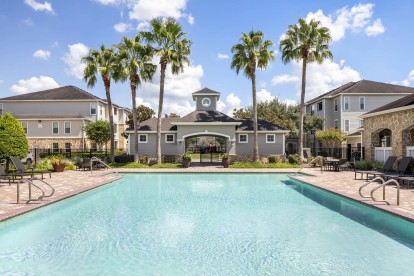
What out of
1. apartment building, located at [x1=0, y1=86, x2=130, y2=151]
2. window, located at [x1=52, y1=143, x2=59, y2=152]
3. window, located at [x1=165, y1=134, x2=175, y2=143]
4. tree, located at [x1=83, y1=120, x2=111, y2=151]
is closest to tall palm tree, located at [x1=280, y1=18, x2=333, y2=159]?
window, located at [x1=165, y1=134, x2=175, y2=143]

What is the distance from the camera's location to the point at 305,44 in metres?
29.0

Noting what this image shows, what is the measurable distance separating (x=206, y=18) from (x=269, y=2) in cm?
485

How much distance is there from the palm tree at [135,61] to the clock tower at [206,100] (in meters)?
5.77

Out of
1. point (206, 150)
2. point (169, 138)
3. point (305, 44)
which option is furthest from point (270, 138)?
point (206, 150)

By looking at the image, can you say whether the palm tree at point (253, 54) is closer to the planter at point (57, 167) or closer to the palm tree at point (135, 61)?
the palm tree at point (135, 61)

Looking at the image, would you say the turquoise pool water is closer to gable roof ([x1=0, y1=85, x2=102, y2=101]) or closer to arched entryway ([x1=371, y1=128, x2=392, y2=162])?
arched entryway ([x1=371, y1=128, x2=392, y2=162])

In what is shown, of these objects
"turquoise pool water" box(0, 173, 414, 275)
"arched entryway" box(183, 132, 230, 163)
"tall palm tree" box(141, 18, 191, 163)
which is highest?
"tall palm tree" box(141, 18, 191, 163)

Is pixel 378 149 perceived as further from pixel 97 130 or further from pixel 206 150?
pixel 97 130

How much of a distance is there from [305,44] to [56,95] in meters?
31.5

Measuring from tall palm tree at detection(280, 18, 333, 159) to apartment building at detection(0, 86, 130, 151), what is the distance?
25.0 meters

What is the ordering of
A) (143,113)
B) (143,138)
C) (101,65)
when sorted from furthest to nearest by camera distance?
(143,113)
(143,138)
(101,65)

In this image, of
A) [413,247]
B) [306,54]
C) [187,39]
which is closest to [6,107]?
[187,39]

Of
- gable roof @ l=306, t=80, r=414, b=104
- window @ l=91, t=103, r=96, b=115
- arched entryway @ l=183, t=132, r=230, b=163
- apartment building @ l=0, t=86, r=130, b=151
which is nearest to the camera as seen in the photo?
arched entryway @ l=183, t=132, r=230, b=163

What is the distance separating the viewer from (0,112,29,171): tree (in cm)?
1872
